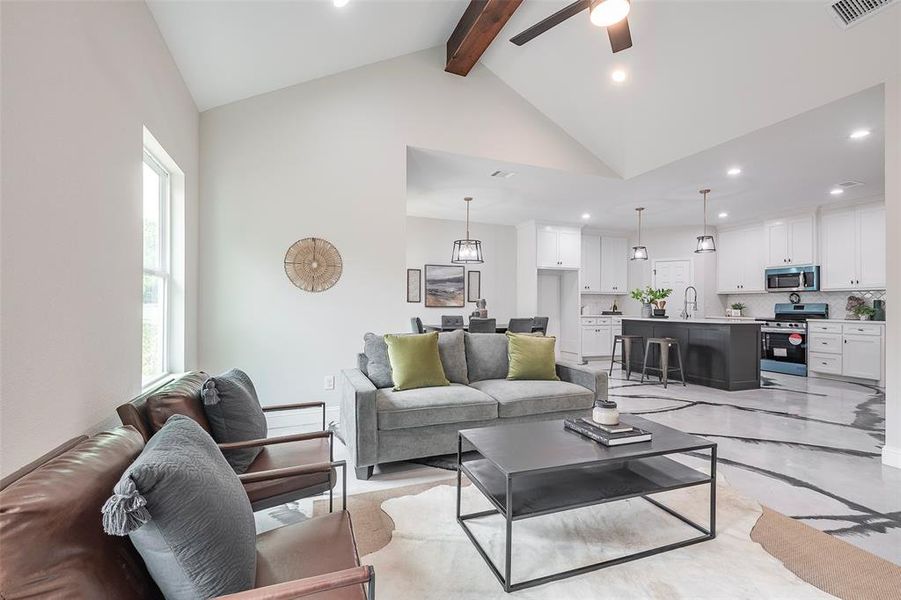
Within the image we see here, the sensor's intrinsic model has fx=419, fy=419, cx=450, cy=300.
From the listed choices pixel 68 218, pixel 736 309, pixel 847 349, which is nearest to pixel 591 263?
pixel 736 309

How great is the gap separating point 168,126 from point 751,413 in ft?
18.9

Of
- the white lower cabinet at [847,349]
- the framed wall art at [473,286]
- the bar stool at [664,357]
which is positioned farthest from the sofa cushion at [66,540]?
the white lower cabinet at [847,349]

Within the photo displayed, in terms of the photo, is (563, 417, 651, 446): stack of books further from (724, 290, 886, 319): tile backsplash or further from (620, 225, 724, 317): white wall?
(620, 225, 724, 317): white wall

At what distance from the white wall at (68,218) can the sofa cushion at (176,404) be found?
18 cm

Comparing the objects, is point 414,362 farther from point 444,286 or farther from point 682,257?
point 682,257

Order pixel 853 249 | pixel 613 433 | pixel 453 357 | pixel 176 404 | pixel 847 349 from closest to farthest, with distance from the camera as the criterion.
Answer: pixel 176 404 → pixel 613 433 → pixel 453 357 → pixel 847 349 → pixel 853 249

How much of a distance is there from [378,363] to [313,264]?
132 cm

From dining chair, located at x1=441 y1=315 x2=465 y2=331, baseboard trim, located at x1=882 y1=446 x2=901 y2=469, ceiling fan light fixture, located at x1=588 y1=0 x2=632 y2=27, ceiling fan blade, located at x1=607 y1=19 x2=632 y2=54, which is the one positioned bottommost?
baseboard trim, located at x1=882 y1=446 x2=901 y2=469

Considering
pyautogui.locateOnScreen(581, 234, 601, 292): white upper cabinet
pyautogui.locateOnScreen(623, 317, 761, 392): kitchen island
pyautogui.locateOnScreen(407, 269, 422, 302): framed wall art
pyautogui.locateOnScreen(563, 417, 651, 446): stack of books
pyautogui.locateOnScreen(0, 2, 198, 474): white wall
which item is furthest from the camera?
pyautogui.locateOnScreen(581, 234, 601, 292): white upper cabinet

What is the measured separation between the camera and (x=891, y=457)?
3.00m

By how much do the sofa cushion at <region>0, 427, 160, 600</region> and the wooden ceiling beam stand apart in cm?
392

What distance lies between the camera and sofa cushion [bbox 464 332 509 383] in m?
3.72

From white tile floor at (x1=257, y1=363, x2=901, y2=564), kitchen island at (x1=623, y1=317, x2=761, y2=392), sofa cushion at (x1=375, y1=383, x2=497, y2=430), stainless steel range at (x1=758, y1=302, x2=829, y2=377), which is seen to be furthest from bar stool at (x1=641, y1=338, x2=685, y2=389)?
sofa cushion at (x1=375, y1=383, x2=497, y2=430)

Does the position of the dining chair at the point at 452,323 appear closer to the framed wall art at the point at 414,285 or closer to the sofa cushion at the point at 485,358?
the framed wall art at the point at 414,285
